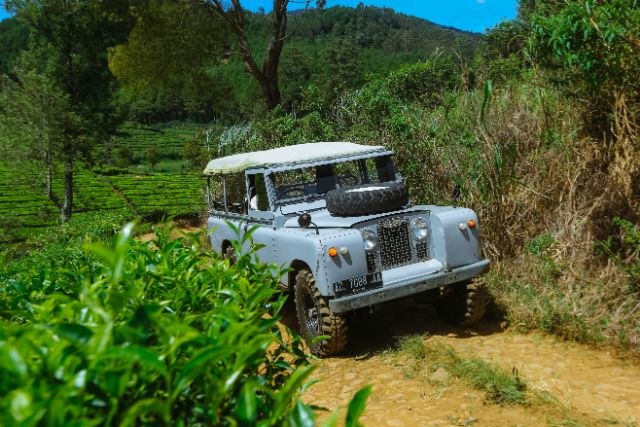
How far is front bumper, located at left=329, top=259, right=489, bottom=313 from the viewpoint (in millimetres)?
5070

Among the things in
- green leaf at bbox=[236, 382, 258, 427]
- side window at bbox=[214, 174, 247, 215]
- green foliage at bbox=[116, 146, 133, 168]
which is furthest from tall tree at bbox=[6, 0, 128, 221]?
green foliage at bbox=[116, 146, 133, 168]

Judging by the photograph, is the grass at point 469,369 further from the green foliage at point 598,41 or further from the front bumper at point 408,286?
the green foliage at point 598,41

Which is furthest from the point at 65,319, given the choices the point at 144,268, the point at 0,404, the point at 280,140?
the point at 280,140

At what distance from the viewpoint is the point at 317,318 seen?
5.48m

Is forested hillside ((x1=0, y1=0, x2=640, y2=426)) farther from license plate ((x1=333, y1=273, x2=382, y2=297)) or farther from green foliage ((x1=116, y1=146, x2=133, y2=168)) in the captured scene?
green foliage ((x1=116, y1=146, x2=133, y2=168))

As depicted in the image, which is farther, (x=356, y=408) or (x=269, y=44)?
(x=269, y=44)

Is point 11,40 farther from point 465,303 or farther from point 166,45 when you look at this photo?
point 465,303

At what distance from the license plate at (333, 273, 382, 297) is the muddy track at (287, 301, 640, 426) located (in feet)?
2.38

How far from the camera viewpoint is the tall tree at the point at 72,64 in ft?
72.8

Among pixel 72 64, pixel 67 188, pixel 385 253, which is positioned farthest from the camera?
pixel 72 64

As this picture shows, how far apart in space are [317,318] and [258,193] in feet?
6.22

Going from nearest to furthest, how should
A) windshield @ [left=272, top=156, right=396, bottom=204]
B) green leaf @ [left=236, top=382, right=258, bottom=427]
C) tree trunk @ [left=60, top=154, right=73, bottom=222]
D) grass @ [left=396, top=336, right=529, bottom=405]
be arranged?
green leaf @ [left=236, top=382, right=258, bottom=427]
grass @ [left=396, top=336, right=529, bottom=405]
windshield @ [left=272, top=156, right=396, bottom=204]
tree trunk @ [left=60, top=154, right=73, bottom=222]

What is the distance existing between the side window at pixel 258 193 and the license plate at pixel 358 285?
1711mm

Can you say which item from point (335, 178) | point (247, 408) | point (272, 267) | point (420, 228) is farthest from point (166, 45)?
point (247, 408)
